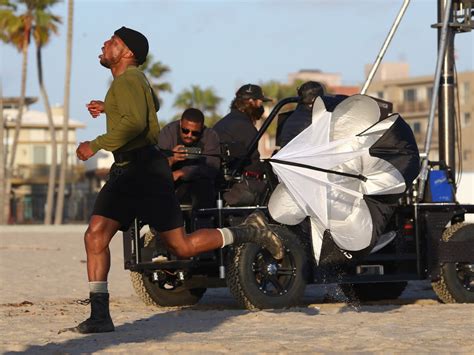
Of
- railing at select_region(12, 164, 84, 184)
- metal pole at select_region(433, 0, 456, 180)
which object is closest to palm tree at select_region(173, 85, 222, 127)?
railing at select_region(12, 164, 84, 184)

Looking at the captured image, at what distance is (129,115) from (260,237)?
204cm

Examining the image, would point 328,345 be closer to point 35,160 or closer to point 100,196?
point 100,196

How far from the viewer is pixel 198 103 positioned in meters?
82.9

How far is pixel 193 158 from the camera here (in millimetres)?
11633

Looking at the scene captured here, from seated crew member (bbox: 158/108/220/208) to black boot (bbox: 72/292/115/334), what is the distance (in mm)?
2528

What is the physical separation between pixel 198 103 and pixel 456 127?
68.4 m

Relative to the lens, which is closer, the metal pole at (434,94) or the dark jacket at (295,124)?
the dark jacket at (295,124)

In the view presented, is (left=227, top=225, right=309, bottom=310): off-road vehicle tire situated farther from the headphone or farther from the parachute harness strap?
the headphone

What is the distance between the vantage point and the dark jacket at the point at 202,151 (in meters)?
11.5

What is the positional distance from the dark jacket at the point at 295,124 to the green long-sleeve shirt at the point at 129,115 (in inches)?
96.3

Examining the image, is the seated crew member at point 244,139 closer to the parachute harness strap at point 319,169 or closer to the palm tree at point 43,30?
the parachute harness strap at point 319,169

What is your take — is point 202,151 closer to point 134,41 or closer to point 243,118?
point 243,118

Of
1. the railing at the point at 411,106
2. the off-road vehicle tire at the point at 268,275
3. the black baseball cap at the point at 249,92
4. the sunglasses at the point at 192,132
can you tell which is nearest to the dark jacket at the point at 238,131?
the black baseball cap at the point at 249,92

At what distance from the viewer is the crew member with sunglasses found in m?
8.93
